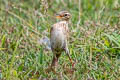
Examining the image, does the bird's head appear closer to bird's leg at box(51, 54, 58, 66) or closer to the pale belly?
the pale belly

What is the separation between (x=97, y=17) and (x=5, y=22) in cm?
160

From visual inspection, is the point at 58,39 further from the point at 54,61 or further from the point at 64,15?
the point at 64,15

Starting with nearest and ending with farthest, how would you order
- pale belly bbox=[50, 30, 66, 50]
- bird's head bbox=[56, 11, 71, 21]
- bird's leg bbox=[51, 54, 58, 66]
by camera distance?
pale belly bbox=[50, 30, 66, 50] < bird's leg bbox=[51, 54, 58, 66] < bird's head bbox=[56, 11, 71, 21]

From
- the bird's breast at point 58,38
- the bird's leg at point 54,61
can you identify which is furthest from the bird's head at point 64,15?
the bird's leg at point 54,61

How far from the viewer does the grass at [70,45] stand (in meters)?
5.37

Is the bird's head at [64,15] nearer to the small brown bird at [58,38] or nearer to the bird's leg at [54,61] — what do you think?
the small brown bird at [58,38]

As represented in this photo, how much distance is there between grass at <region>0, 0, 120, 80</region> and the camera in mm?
5371

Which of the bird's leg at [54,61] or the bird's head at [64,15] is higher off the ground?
the bird's head at [64,15]

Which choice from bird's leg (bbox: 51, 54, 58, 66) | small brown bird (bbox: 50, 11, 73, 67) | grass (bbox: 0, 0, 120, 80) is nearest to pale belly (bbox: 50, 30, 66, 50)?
small brown bird (bbox: 50, 11, 73, 67)

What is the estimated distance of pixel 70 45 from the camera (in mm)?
6348

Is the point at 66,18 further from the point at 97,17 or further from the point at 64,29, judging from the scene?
the point at 97,17

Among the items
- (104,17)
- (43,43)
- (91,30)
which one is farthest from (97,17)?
(43,43)

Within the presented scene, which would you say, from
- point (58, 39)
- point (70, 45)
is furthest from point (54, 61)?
point (70, 45)

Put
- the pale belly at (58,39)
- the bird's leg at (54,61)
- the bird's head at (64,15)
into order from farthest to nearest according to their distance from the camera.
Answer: the bird's head at (64,15) → the bird's leg at (54,61) → the pale belly at (58,39)
